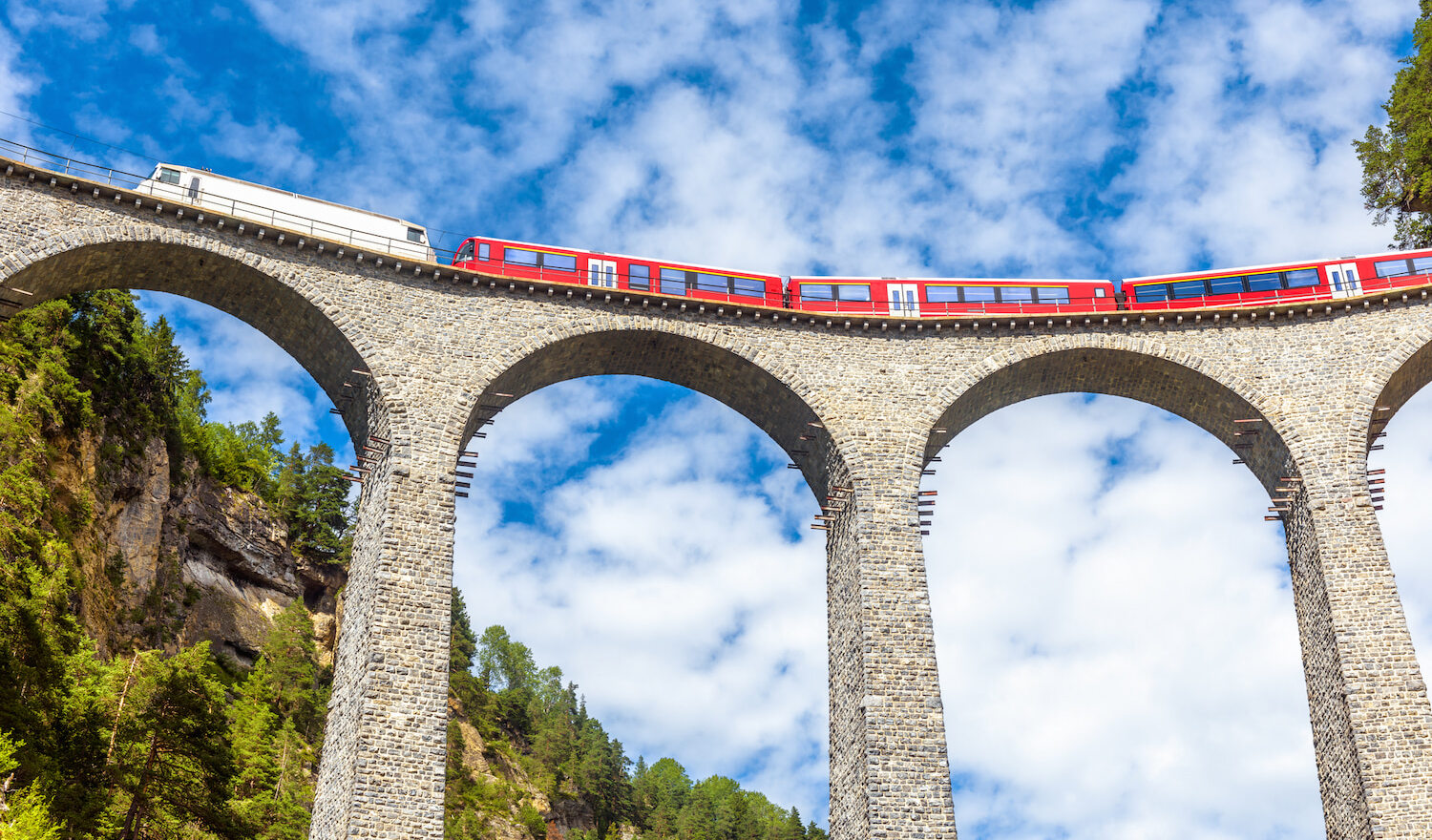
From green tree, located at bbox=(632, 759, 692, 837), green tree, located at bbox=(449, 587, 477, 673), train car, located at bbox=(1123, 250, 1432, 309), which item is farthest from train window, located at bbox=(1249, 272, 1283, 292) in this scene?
green tree, located at bbox=(632, 759, 692, 837)

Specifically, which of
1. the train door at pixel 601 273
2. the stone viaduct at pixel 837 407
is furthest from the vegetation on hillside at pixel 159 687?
the train door at pixel 601 273

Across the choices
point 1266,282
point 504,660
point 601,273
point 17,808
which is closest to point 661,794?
point 504,660

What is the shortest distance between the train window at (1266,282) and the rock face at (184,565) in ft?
110

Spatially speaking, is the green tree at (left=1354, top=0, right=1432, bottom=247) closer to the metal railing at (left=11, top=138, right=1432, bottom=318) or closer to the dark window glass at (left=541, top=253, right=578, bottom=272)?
the metal railing at (left=11, top=138, right=1432, bottom=318)

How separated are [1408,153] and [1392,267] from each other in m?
8.84

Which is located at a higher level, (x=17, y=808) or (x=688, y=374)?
(x=688, y=374)

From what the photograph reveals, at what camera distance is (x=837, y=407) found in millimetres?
29875

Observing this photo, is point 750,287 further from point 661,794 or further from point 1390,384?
point 661,794

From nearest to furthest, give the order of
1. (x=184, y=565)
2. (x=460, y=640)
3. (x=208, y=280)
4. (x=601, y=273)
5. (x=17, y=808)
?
(x=17, y=808) → (x=208, y=280) → (x=601, y=273) → (x=184, y=565) → (x=460, y=640)

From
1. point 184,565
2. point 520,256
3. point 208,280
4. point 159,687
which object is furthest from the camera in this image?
point 184,565

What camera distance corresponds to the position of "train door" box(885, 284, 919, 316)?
31.9 m

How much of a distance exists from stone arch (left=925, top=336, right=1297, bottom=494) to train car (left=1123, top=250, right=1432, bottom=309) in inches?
71.4

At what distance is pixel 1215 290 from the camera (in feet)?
106

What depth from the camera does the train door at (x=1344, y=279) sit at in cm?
3186
